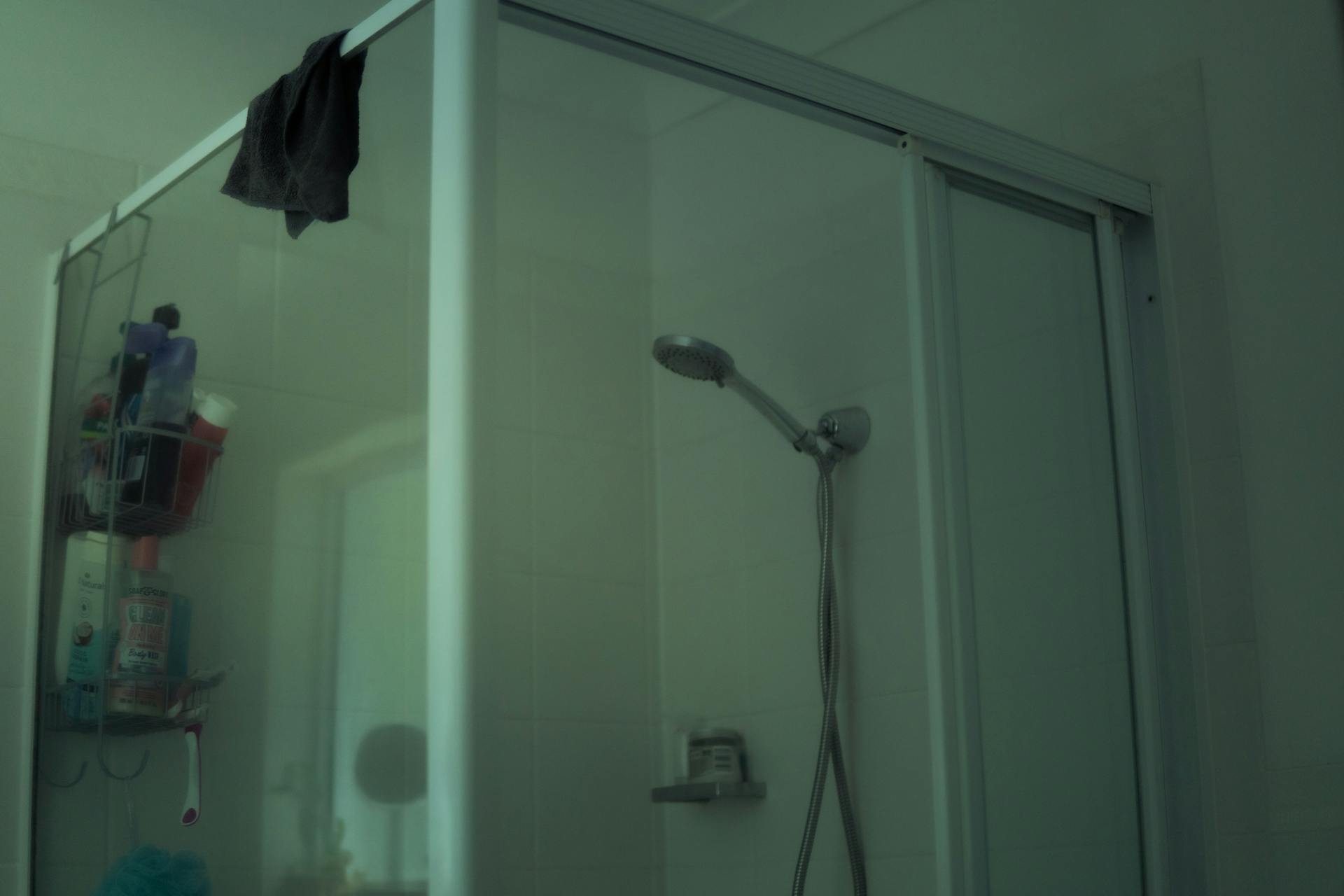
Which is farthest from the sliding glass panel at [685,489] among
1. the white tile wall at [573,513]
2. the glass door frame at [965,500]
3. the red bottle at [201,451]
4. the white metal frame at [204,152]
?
the red bottle at [201,451]

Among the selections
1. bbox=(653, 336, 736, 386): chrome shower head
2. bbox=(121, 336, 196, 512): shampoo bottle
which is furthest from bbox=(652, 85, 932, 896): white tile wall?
bbox=(121, 336, 196, 512): shampoo bottle

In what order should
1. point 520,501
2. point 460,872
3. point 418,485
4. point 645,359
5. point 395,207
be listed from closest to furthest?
point 460,872
point 418,485
point 395,207
point 520,501
point 645,359

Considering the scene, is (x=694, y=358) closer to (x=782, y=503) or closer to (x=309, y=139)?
(x=782, y=503)

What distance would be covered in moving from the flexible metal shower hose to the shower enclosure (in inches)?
1.0

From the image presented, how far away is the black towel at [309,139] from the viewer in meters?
1.44

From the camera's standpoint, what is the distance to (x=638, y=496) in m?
2.49

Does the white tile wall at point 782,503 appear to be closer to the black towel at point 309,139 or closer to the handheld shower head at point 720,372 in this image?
the handheld shower head at point 720,372

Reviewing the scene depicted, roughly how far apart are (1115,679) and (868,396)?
649 mm

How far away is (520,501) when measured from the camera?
2340 millimetres

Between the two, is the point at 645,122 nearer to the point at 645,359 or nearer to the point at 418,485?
the point at 645,359

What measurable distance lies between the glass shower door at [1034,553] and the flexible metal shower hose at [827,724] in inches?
18.5

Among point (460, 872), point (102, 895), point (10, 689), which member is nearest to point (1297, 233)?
point (460, 872)

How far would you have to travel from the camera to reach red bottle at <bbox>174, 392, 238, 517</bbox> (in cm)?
160

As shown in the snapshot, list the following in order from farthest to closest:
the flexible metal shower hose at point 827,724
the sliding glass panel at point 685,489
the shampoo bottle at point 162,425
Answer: the sliding glass panel at point 685,489
the flexible metal shower hose at point 827,724
the shampoo bottle at point 162,425
